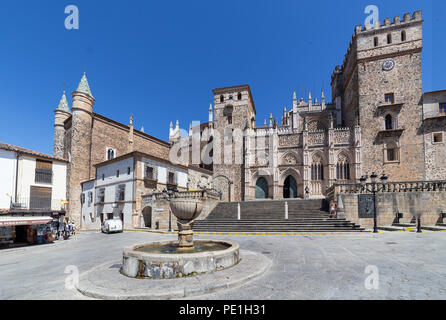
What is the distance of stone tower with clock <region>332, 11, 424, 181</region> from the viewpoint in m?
26.4

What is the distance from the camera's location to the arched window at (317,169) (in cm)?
2976

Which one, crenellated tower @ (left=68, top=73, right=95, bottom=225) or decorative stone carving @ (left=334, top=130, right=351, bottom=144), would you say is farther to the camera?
decorative stone carving @ (left=334, top=130, right=351, bottom=144)

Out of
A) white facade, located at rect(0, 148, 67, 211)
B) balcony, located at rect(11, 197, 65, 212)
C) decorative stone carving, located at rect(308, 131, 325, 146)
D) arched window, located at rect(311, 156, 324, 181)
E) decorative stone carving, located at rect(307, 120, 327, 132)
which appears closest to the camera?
white facade, located at rect(0, 148, 67, 211)

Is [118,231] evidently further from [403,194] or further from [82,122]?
[403,194]

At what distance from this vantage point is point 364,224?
16781mm

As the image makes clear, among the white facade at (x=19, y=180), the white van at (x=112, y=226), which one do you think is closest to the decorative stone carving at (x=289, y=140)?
the white van at (x=112, y=226)

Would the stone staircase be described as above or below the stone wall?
below

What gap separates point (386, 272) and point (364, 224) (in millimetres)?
13156

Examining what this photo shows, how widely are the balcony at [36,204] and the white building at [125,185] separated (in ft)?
19.4

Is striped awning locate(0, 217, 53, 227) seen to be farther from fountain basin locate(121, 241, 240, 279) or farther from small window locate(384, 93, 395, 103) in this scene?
small window locate(384, 93, 395, 103)

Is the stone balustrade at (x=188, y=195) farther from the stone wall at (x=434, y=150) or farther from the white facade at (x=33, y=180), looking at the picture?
the stone wall at (x=434, y=150)

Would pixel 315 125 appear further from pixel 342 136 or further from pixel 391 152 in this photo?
pixel 391 152

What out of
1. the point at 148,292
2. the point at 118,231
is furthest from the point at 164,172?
the point at 148,292

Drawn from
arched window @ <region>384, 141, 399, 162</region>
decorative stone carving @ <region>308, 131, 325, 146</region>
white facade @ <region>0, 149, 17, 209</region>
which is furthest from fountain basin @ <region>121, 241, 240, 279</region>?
arched window @ <region>384, 141, 399, 162</region>
